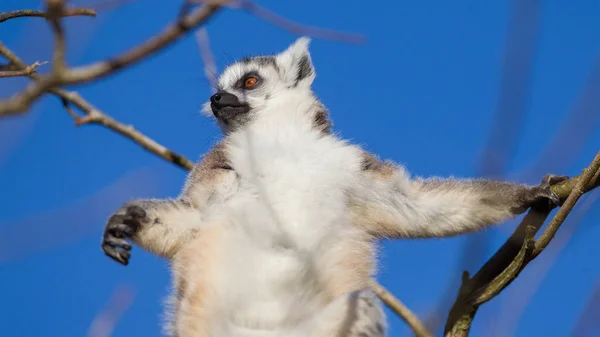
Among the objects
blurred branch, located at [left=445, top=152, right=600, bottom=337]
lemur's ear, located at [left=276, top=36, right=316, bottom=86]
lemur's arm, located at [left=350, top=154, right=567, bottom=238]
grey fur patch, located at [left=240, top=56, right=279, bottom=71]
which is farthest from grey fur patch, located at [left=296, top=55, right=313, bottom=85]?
blurred branch, located at [left=445, top=152, right=600, bottom=337]

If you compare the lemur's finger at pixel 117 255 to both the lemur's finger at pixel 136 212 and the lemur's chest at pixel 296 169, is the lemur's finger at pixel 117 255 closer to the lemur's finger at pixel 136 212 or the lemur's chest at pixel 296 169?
the lemur's finger at pixel 136 212

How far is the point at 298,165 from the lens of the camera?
19.4ft

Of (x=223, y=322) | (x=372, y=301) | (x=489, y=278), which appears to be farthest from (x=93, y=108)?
(x=489, y=278)

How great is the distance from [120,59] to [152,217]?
12.0ft

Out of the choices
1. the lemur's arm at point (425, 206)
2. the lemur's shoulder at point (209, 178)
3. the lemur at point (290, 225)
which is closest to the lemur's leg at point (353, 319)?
the lemur at point (290, 225)

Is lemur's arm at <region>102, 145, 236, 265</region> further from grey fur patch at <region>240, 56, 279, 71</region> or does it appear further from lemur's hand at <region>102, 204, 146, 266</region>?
grey fur patch at <region>240, 56, 279, 71</region>

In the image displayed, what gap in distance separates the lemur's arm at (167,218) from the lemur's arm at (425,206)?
1.05 metres

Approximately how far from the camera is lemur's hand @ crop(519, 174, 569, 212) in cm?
524

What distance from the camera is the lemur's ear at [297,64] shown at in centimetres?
736

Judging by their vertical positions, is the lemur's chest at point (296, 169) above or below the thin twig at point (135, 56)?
above

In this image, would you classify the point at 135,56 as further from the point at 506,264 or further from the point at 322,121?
the point at 322,121

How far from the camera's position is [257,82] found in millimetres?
7219

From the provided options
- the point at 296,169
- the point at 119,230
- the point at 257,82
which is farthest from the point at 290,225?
the point at 257,82

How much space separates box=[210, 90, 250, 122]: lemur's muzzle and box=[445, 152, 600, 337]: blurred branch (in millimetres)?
2758
